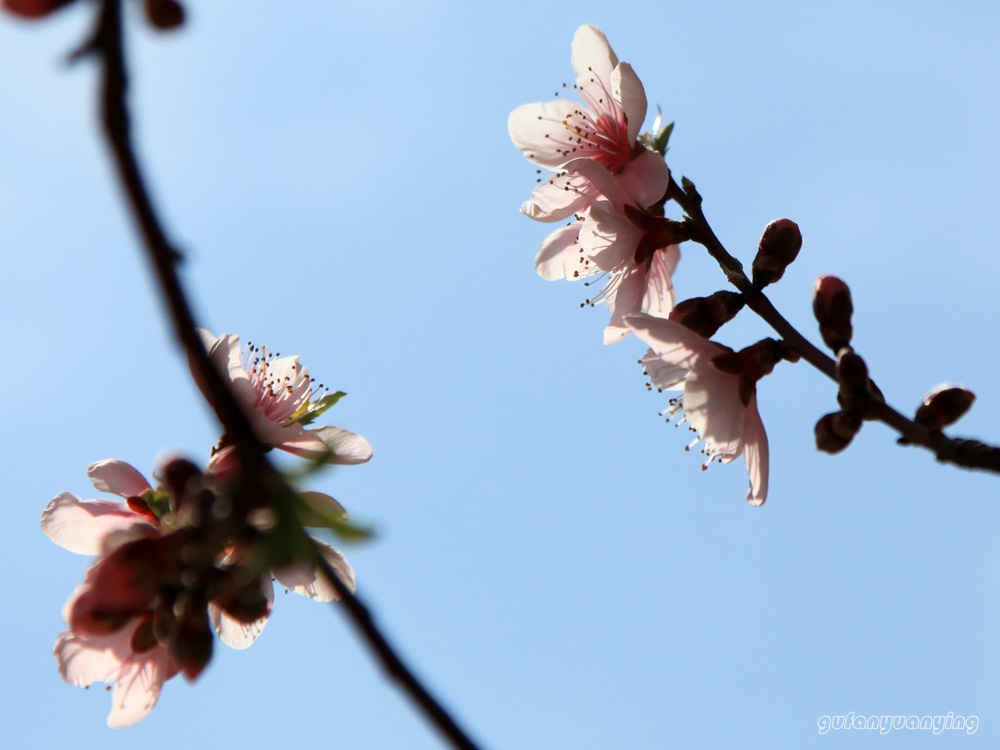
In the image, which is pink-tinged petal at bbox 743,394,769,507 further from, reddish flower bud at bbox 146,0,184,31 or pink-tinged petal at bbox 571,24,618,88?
reddish flower bud at bbox 146,0,184,31

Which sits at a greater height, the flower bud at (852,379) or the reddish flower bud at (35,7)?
the flower bud at (852,379)

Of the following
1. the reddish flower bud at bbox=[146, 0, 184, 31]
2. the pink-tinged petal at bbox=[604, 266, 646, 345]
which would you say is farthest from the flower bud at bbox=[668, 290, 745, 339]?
the reddish flower bud at bbox=[146, 0, 184, 31]

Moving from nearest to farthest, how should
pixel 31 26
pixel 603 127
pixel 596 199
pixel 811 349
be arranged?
pixel 31 26 → pixel 811 349 → pixel 596 199 → pixel 603 127

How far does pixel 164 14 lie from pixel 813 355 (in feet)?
4.32

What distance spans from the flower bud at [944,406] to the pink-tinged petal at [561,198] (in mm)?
1015

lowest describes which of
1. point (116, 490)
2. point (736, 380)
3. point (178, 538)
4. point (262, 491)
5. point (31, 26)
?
point (262, 491)

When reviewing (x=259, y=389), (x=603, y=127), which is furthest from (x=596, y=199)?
(x=259, y=389)

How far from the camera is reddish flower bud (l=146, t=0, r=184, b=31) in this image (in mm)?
1071

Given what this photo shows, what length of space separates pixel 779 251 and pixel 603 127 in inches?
31.9

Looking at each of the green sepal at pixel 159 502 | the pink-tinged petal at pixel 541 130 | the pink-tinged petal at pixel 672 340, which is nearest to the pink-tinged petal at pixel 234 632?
the green sepal at pixel 159 502

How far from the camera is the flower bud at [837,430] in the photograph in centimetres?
174

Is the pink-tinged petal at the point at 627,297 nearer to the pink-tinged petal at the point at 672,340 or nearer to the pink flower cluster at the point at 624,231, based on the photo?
the pink flower cluster at the point at 624,231

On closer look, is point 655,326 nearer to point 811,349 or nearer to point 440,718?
point 811,349

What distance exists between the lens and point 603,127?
2707 mm
